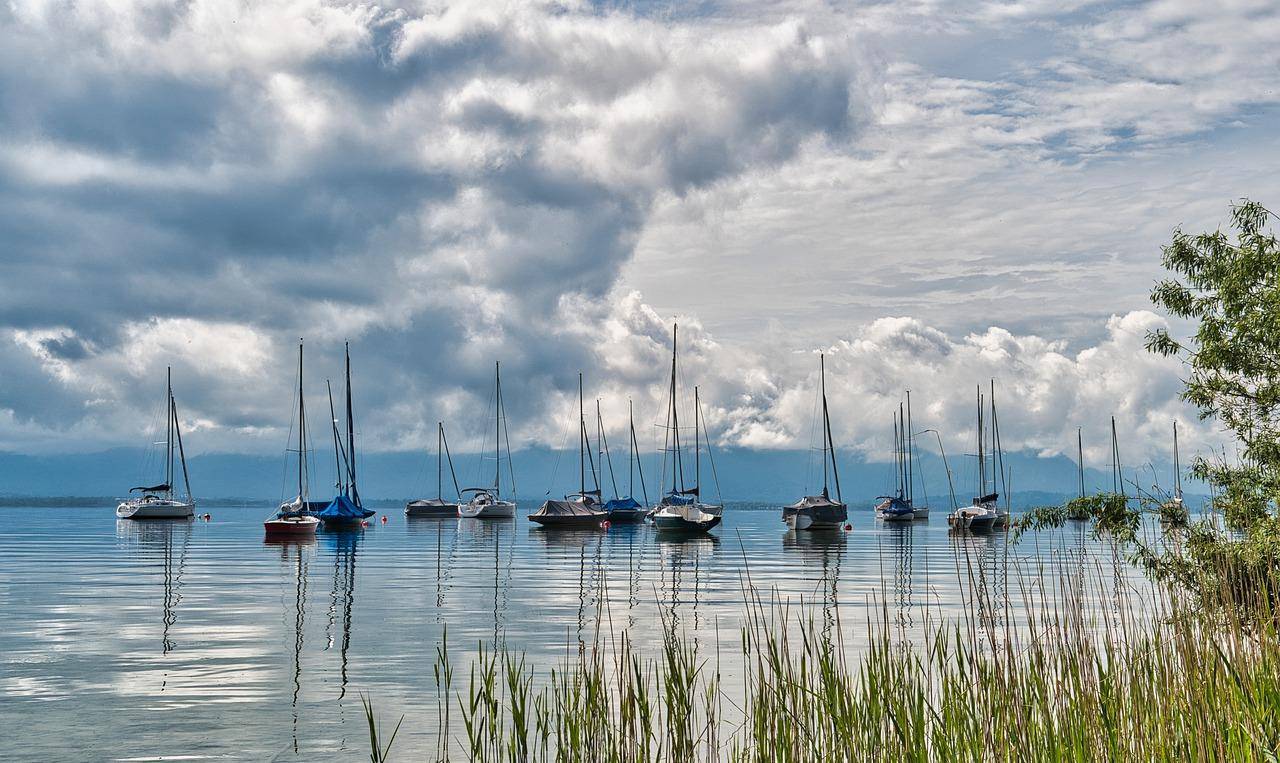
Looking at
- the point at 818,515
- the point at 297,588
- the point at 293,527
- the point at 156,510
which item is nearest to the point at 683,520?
the point at 818,515

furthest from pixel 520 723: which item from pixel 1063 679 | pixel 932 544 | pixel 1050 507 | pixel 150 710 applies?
pixel 932 544

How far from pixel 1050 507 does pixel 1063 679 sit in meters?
15.0

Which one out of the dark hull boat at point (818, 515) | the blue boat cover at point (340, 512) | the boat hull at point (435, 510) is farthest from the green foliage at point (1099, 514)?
the boat hull at point (435, 510)

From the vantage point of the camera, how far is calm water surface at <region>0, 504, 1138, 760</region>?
56.3 feet

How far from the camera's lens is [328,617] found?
108 ft

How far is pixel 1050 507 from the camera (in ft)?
80.4

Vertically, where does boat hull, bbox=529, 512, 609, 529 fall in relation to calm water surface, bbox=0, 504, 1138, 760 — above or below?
below

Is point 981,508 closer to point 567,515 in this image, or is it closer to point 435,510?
point 567,515

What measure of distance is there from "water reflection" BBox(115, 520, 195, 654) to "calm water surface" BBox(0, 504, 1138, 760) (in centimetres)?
21

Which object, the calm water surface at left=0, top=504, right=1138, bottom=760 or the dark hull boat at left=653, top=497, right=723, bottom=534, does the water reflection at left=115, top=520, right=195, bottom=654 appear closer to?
the calm water surface at left=0, top=504, right=1138, bottom=760

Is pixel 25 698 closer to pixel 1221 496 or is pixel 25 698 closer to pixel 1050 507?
pixel 1050 507

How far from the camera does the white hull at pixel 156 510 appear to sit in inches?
4744

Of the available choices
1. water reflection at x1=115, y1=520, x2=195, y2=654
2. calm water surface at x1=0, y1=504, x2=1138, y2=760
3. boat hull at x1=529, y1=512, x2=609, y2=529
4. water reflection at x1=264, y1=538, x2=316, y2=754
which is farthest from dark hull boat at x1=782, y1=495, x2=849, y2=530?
water reflection at x1=115, y1=520, x2=195, y2=654

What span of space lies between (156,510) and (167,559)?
219 feet
